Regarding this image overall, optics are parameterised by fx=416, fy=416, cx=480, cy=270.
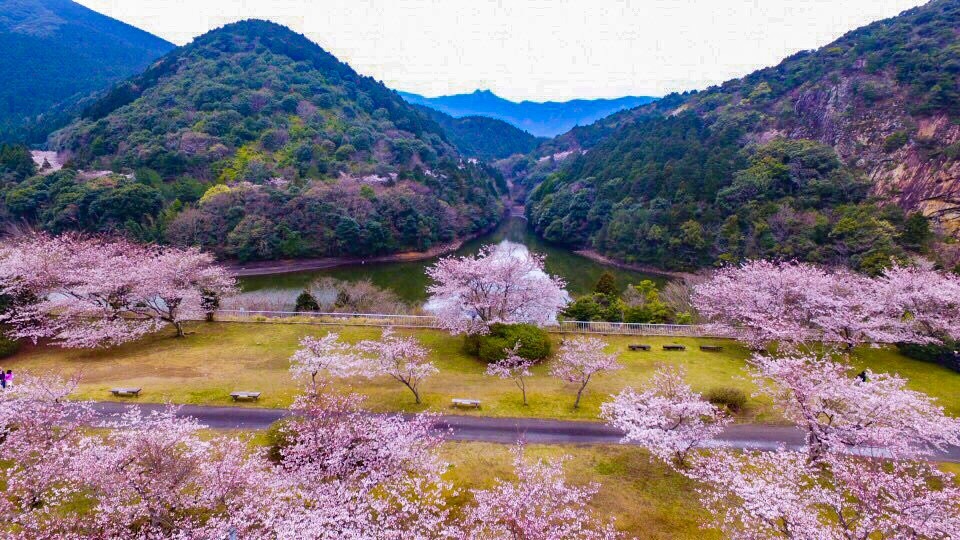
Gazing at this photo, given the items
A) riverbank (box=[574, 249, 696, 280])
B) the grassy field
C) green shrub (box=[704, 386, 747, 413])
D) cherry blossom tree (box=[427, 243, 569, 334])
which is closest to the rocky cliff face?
riverbank (box=[574, 249, 696, 280])

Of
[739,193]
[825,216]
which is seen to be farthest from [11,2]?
[825,216]

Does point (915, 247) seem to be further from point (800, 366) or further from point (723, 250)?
point (800, 366)

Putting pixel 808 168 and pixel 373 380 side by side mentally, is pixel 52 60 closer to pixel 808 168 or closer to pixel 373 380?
pixel 373 380

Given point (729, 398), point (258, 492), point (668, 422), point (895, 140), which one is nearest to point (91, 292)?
point (258, 492)

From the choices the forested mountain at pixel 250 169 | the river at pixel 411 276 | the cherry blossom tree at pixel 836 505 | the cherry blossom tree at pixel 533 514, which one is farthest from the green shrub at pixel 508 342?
the forested mountain at pixel 250 169

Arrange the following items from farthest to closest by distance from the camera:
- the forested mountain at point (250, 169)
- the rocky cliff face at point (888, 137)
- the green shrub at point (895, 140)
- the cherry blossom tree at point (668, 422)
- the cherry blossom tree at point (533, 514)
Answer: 1. the forested mountain at point (250, 169)
2. the green shrub at point (895, 140)
3. the rocky cliff face at point (888, 137)
4. the cherry blossom tree at point (668, 422)
5. the cherry blossom tree at point (533, 514)

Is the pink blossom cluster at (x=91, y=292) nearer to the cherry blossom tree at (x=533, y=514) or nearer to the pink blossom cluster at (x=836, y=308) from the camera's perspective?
the cherry blossom tree at (x=533, y=514)
